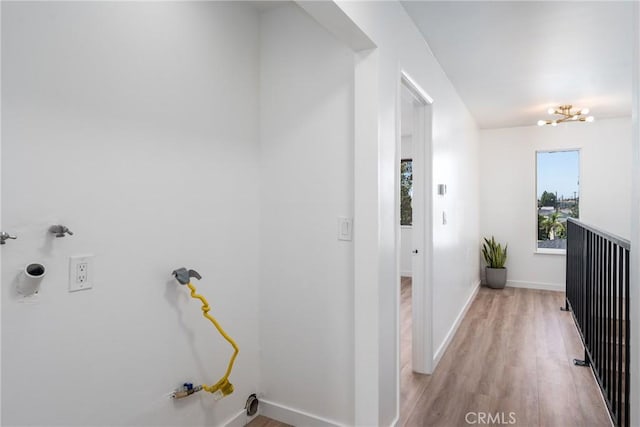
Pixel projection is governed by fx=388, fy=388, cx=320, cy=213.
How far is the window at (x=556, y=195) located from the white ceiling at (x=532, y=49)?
49.2 inches

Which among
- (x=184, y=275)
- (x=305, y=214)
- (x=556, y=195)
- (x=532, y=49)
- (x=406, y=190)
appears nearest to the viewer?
(x=184, y=275)

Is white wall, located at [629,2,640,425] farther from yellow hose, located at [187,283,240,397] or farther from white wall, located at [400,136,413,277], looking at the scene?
white wall, located at [400,136,413,277]

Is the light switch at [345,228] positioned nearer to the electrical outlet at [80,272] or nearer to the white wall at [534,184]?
the electrical outlet at [80,272]

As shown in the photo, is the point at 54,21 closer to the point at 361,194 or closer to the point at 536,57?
the point at 361,194

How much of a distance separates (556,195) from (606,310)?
3.92 m

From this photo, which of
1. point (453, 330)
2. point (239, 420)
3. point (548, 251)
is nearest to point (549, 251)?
point (548, 251)

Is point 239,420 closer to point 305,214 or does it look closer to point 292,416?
point 292,416

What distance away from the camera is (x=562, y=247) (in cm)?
586

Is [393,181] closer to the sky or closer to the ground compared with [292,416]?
closer to the sky

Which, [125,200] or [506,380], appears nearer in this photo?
[125,200]

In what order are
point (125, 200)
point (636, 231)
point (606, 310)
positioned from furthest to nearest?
point (606, 310) → point (125, 200) → point (636, 231)

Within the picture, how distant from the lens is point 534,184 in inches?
232

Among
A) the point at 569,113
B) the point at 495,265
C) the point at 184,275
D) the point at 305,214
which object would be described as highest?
the point at 569,113

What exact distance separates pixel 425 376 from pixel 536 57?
2681mm
